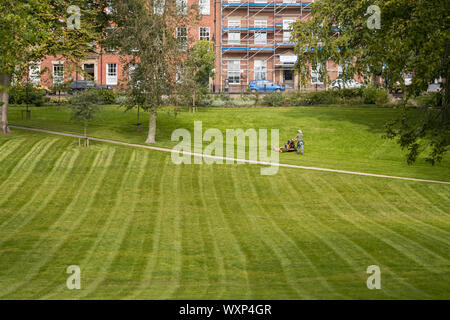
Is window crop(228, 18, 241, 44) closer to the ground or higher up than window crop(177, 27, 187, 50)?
higher up

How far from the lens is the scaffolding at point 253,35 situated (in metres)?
59.6

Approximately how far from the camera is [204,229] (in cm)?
1667

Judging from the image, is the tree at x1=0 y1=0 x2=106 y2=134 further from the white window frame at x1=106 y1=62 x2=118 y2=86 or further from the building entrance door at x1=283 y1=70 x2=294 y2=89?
the building entrance door at x1=283 y1=70 x2=294 y2=89

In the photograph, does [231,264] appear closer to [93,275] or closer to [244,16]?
[93,275]

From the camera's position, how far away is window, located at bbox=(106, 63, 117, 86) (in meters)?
60.8

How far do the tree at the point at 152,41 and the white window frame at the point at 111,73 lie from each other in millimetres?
31135

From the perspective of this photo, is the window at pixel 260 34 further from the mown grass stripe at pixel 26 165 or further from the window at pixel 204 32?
the mown grass stripe at pixel 26 165

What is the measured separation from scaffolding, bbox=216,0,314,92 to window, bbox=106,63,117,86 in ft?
37.4

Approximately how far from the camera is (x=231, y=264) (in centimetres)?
1272

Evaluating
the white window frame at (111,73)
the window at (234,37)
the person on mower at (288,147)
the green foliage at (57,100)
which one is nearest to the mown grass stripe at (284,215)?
the person on mower at (288,147)

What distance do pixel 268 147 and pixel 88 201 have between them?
1420 centimetres

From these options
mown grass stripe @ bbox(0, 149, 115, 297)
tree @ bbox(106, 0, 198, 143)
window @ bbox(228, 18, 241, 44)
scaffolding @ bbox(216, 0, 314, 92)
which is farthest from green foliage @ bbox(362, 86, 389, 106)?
mown grass stripe @ bbox(0, 149, 115, 297)

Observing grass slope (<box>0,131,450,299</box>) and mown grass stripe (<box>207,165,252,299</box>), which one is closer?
grass slope (<box>0,131,450,299</box>)

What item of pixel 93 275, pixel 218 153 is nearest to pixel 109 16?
pixel 218 153
